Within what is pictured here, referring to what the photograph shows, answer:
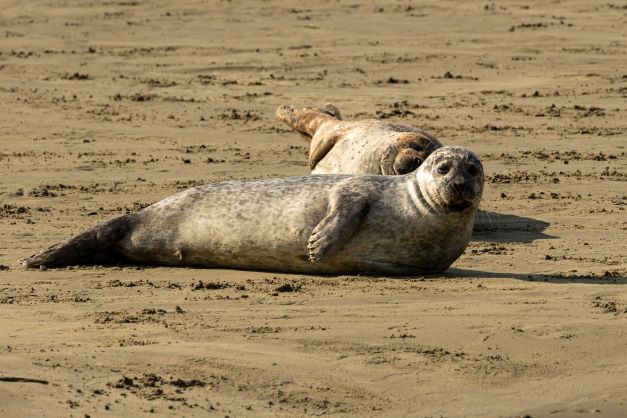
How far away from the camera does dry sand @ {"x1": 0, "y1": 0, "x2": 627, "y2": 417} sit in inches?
226

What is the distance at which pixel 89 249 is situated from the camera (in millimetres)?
8258

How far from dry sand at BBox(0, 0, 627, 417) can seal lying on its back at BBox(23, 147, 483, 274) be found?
0.51 feet

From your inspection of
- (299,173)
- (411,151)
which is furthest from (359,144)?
(299,173)

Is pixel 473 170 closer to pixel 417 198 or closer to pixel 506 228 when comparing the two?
pixel 417 198

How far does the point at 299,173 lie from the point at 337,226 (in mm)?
3568

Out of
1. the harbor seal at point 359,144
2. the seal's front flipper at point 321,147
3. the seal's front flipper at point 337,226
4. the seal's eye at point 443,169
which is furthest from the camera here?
the seal's front flipper at point 321,147

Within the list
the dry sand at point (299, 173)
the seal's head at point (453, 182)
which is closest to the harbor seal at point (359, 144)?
the dry sand at point (299, 173)

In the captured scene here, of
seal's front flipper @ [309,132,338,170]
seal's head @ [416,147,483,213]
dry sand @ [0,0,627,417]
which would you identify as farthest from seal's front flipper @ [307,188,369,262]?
seal's front flipper @ [309,132,338,170]

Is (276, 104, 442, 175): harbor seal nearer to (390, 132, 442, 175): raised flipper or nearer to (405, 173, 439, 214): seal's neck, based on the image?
(390, 132, 442, 175): raised flipper

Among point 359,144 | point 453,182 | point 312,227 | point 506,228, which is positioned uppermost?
point 453,182

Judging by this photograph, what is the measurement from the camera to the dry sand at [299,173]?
5.73m

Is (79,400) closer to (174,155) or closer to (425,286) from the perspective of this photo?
(425,286)

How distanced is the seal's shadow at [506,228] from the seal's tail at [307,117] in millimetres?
1807

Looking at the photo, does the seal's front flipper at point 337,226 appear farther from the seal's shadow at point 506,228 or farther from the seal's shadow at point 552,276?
the seal's shadow at point 506,228
